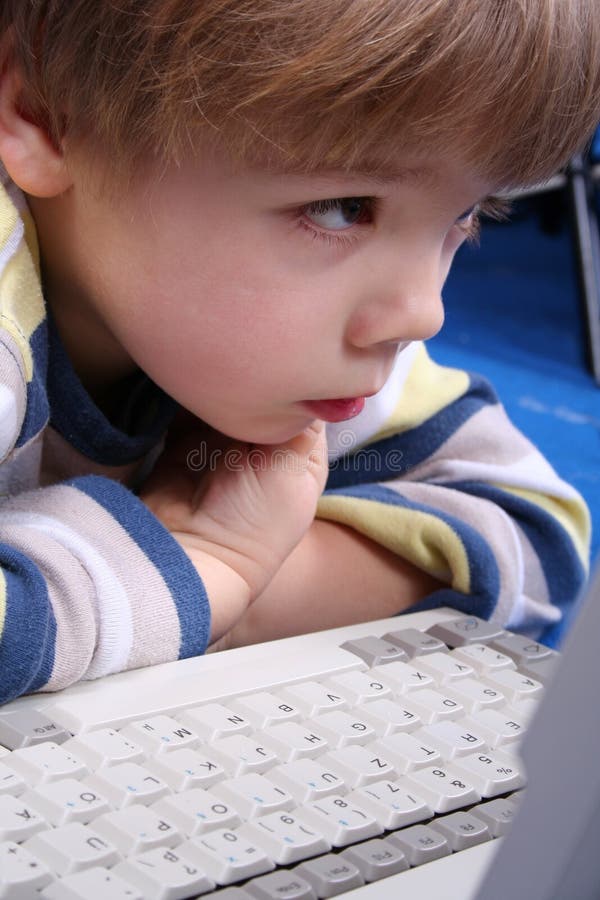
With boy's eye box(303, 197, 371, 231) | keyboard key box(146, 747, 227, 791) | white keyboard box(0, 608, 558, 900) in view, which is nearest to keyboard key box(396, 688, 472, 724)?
white keyboard box(0, 608, 558, 900)

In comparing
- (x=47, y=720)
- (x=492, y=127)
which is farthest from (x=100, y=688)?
(x=492, y=127)

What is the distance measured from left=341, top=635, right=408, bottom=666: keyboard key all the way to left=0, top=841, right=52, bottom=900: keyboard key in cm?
21

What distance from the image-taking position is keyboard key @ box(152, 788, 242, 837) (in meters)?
0.34

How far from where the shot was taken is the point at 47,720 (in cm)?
40

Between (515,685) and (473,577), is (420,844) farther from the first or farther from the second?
(473,577)

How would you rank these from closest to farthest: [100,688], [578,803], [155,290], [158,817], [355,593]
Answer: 1. [578,803]
2. [158,817]
3. [100,688]
4. [155,290]
5. [355,593]

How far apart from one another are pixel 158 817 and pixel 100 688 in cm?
11

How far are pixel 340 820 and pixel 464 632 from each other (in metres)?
0.20

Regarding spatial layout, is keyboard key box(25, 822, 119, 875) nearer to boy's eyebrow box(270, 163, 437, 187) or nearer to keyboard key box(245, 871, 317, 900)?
keyboard key box(245, 871, 317, 900)

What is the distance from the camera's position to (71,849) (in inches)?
12.4

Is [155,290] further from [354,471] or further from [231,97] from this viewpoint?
[354,471]

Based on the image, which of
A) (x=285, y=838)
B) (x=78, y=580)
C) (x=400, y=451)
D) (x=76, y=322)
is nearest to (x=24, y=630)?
(x=78, y=580)

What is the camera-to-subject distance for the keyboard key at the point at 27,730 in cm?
38

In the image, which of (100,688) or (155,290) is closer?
(100,688)
